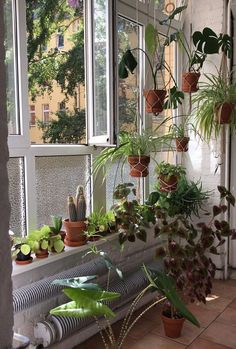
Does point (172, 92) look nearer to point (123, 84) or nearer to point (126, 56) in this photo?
point (123, 84)

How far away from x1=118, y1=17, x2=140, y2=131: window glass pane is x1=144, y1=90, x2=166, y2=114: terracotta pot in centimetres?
39

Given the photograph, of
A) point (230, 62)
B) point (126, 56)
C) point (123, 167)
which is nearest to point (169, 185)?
point (123, 167)

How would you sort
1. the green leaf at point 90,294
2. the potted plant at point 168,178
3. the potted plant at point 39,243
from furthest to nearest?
the potted plant at point 168,178 → the potted plant at point 39,243 → the green leaf at point 90,294

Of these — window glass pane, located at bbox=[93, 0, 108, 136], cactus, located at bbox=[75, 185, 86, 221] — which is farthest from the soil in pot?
Result: window glass pane, located at bbox=[93, 0, 108, 136]

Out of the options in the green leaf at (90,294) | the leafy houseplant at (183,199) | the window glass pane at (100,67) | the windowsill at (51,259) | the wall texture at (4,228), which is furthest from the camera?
the leafy houseplant at (183,199)

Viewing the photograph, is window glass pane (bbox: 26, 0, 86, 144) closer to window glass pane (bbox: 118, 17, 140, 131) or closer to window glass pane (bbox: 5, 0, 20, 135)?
window glass pane (bbox: 5, 0, 20, 135)

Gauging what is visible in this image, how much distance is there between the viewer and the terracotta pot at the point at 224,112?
270 centimetres

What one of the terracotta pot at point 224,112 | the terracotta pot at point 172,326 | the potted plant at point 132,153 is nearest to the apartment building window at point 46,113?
the potted plant at point 132,153

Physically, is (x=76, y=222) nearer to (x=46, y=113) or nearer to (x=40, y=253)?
(x=40, y=253)

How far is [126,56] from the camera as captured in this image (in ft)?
7.34

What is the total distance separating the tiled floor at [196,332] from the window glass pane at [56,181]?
2.91 ft

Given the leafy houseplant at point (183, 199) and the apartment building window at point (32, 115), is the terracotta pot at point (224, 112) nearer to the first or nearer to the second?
the leafy houseplant at point (183, 199)

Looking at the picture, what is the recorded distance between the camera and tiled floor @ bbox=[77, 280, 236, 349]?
7.04 feet

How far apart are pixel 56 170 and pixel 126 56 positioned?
888mm
